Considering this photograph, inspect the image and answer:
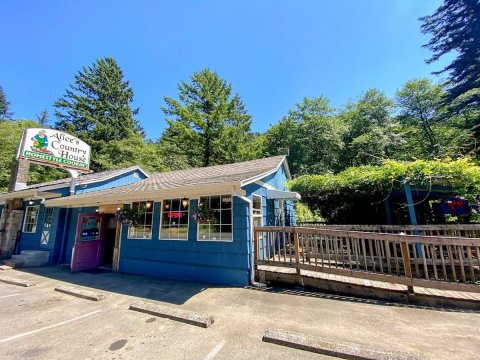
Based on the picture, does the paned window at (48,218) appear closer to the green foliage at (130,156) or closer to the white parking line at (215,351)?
the white parking line at (215,351)

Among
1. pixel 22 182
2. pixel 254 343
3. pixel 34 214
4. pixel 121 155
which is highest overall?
pixel 121 155

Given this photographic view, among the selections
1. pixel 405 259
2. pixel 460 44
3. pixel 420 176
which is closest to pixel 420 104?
pixel 460 44

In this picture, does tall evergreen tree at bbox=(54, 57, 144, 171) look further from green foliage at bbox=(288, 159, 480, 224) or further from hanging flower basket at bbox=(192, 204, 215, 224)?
green foliage at bbox=(288, 159, 480, 224)

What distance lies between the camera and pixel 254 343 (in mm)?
3055

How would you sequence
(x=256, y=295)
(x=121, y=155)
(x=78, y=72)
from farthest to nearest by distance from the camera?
(x=78, y=72) → (x=121, y=155) → (x=256, y=295)

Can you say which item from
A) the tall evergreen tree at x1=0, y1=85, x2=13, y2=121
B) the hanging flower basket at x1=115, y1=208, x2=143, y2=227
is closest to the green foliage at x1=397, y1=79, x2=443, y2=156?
the hanging flower basket at x1=115, y1=208, x2=143, y2=227

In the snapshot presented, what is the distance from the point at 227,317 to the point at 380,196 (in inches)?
347

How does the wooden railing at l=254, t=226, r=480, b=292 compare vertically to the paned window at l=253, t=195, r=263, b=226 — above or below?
below

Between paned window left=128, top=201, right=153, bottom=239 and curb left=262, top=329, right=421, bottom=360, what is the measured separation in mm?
5415

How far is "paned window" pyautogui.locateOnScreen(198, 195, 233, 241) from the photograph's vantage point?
19.7 feet

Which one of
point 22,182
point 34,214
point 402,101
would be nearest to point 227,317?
point 34,214

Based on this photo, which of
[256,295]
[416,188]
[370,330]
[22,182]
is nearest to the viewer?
[370,330]

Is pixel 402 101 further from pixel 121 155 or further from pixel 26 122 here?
pixel 26 122

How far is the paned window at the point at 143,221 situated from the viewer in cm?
720
